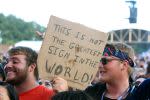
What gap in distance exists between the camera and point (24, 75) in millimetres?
4609

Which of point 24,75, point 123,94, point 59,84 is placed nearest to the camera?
point 59,84

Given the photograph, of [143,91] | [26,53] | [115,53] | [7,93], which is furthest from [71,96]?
[26,53]

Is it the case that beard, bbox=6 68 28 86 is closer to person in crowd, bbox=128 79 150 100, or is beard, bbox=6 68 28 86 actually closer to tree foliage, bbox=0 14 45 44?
person in crowd, bbox=128 79 150 100

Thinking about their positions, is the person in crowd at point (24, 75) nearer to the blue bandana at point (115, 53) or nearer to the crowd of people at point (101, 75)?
the crowd of people at point (101, 75)

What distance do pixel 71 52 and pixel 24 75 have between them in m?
0.57

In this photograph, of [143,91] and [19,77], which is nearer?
[143,91]

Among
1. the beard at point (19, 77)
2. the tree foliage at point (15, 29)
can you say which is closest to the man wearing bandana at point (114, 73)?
the beard at point (19, 77)

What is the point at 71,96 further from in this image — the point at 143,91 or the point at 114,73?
the point at 114,73

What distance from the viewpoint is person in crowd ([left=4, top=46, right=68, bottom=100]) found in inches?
177

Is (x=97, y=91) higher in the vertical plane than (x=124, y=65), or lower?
lower

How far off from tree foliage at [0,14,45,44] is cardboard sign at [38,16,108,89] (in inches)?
2436

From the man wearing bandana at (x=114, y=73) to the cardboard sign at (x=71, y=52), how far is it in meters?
0.18

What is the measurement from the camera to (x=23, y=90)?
15.1 feet

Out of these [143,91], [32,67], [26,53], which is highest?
[26,53]
